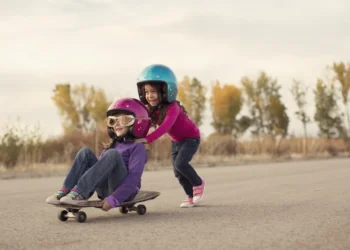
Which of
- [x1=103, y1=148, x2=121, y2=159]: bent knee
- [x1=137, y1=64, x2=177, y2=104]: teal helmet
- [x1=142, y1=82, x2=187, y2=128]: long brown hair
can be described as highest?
[x1=137, y1=64, x2=177, y2=104]: teal helmet

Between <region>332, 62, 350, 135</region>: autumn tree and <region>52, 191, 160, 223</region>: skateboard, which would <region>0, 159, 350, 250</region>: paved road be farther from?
<region>332, 62, 350, 135</region>: autumn tree

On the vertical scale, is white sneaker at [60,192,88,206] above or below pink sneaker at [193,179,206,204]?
above

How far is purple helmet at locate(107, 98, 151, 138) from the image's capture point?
22.1ft

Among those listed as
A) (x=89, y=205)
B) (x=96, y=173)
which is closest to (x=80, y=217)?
(x=89, y=205)

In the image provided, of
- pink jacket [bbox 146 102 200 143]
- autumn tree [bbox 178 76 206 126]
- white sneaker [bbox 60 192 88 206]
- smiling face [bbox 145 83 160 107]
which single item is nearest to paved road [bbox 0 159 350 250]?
white sneaker [bbox 60 192 88 206]

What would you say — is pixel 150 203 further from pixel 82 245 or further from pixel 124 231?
pixel 82 245

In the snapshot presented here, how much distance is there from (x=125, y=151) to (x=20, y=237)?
176 centimetres

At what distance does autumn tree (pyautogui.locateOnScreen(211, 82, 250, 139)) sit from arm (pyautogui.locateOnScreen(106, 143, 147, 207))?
2186 inches

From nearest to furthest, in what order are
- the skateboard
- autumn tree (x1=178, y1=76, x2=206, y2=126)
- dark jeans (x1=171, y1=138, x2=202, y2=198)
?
the skateboard
dark jeans (x1=171, y1=138, x2=202, y2=198)
autumn tree (x1=178, y1=76, x2=206, y2=126)

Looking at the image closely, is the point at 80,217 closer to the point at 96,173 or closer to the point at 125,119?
the point at 96,173

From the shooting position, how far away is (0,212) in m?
7.54

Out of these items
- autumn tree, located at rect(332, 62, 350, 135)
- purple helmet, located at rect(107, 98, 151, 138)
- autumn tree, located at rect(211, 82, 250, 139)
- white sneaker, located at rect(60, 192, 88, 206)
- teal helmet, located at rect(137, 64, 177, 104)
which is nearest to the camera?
white sneaker, located at rect(60, 192, 88, 206)

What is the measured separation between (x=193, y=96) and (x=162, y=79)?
51.3 m

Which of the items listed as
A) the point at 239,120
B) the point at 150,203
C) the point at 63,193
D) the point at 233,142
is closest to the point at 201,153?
the point at 233,142
